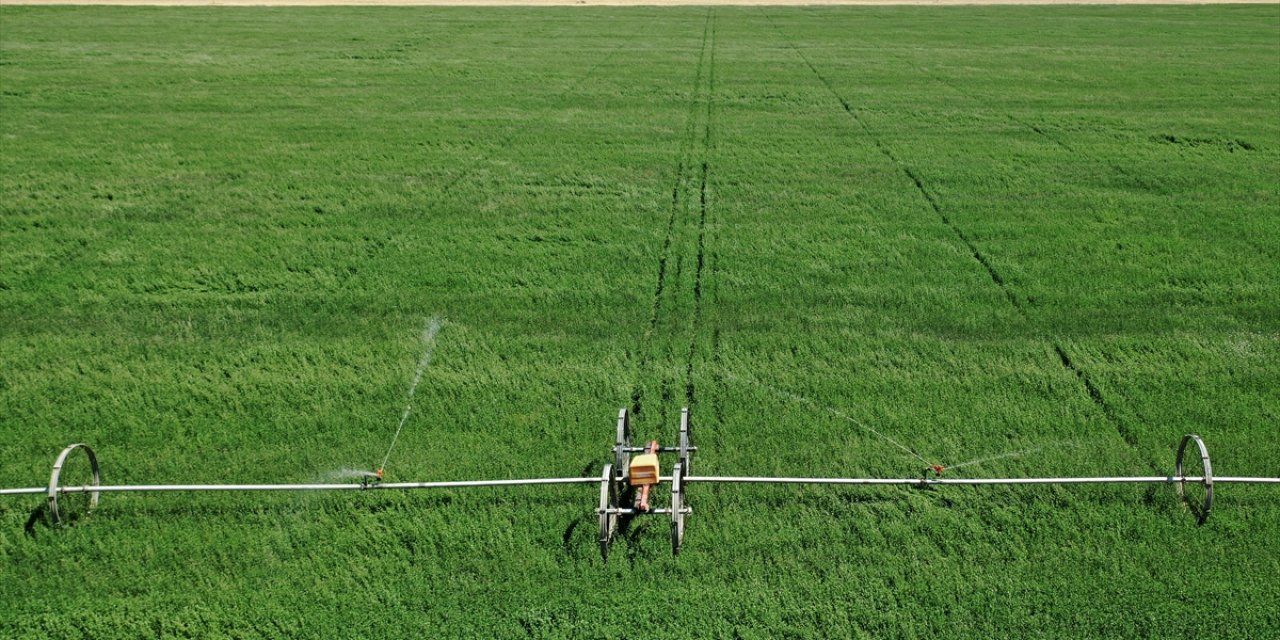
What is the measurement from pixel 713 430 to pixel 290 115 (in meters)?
13.7

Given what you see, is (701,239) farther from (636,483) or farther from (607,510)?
(607,510)

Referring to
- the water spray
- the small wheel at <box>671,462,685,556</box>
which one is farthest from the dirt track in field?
the small wheel at <box>671,462,685,556</box>

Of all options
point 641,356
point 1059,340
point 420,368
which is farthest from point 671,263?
point 1059,340

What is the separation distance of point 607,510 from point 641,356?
3074mm

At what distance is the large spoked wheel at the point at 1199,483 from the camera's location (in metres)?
5.95

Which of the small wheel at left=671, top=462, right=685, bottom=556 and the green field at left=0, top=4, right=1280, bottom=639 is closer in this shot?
the small wheel at left=671, top=462, right=685, bottom=556

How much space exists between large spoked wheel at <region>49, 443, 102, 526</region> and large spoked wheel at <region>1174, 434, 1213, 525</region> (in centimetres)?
765

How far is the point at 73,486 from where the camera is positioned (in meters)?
6.82

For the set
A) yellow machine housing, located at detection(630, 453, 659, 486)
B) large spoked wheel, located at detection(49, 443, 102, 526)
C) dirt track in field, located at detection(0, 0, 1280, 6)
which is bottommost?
large spoked wheel, located at detection(49, 443, 102, 526)

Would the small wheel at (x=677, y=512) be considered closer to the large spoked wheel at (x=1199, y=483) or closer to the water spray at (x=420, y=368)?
the water spray at (x=420, y=368)

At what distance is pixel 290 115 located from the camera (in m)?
17.7

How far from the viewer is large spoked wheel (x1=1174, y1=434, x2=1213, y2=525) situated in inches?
234

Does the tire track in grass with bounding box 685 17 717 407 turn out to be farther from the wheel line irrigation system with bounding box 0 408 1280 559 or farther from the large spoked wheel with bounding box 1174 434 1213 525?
the large spoked wheel with bounding box 1174 434 1213 525

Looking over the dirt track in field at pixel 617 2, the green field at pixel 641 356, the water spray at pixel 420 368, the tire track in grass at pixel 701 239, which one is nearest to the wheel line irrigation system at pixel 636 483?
the green field at pixel 641 356
